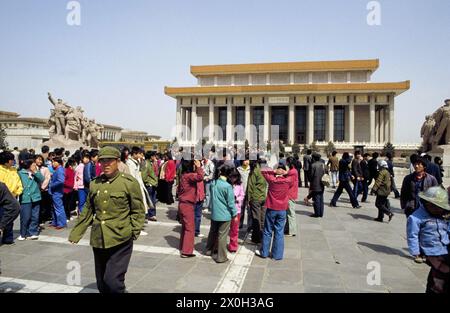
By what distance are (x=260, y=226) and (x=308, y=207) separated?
4.09 m

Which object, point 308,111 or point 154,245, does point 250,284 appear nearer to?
point 154,245

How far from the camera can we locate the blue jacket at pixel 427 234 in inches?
106

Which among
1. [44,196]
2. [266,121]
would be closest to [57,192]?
[44,196]

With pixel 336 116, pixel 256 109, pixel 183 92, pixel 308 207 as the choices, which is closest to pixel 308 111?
pixel 336 116

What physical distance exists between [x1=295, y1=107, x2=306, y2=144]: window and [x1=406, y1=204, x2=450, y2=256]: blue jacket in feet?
166

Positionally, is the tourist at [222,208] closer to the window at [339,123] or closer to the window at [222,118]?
the window at [339,123]

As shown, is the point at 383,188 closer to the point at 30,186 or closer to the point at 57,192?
the point at 57,192

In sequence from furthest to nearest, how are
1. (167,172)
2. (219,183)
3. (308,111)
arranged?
(308,111) < (167,172) < (219,183)

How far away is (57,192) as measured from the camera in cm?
616

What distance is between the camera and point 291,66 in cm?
5109

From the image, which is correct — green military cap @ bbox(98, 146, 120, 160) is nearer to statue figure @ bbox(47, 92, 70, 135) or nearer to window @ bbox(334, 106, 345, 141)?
statue figure @ bbox(47, 92, 70, 135)

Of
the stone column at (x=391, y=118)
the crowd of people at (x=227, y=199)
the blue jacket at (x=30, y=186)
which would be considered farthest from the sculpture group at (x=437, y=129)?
the stone column at (x=391, y=118)

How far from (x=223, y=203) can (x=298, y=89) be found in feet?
150

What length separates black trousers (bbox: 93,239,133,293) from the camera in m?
2.61
